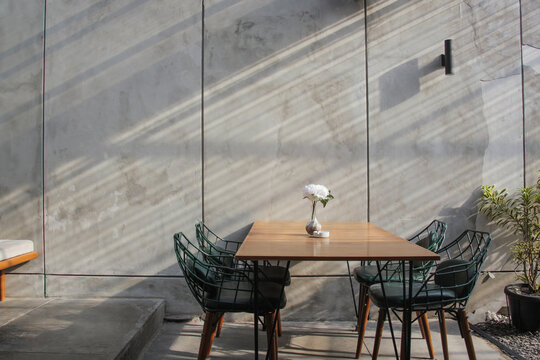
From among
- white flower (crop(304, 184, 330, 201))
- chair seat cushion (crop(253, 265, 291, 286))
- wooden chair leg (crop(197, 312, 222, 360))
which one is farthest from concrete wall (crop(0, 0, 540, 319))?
wooden chair leg (crop(197, 312, 222, 360))

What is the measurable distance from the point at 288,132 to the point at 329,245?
5.24 feet

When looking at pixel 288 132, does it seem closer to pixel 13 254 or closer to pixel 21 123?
pixel 21 123

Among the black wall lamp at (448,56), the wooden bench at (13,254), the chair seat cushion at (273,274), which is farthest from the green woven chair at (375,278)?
the wooden bench at (13,254)

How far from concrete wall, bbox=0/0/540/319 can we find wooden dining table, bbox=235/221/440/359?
66 centimetres

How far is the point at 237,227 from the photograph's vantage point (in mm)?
4172

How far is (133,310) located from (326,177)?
2.04 meters

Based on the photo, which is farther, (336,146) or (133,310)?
(336,146)

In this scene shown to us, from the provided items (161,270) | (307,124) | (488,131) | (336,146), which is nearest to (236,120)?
(307,124)

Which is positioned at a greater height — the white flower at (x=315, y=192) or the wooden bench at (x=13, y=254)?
the white flower at (x=315, y=192)

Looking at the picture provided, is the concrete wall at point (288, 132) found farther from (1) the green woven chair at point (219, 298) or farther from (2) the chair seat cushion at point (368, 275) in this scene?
(1) the green woven chair at point (219, 298)

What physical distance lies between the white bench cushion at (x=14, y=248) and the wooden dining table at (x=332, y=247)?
2130mm

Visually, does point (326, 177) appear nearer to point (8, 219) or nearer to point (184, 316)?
point (184, 316)

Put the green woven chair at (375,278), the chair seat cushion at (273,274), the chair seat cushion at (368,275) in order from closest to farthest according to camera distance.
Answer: the green woven chair at (375,278), the chair seat cushion at (368,275), the chair seat cushion at (273,274)

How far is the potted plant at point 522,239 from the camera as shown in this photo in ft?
12.4
